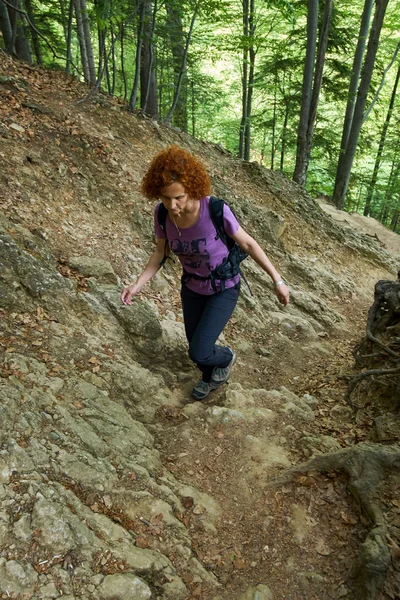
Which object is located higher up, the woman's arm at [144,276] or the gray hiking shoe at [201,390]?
the woman's arm at [144,276]

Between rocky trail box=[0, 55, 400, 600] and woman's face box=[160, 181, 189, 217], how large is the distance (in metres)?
1.82

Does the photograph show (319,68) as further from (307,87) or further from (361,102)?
(361,102)

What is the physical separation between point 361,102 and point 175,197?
12.9 metres

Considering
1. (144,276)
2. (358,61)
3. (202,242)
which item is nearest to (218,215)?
(202,242)

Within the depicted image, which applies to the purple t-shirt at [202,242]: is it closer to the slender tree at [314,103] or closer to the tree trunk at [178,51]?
the tree trunk at [178,51]

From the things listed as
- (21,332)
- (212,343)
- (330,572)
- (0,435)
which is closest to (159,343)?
(212,343)

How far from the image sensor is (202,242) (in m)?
3.38

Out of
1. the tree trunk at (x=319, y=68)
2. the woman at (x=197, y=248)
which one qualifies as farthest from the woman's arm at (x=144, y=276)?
the tree trunk at (x=319, y=68)

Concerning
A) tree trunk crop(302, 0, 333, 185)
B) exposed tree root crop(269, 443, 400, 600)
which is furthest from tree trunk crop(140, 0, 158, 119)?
exposed tree root crop(269, 443, 400, 600)

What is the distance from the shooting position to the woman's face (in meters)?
3.08

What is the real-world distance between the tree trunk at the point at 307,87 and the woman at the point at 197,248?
9.45 m

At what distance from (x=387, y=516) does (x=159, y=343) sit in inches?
123

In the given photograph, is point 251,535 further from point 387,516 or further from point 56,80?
point 56,80

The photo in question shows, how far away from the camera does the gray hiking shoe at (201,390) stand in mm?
4258
